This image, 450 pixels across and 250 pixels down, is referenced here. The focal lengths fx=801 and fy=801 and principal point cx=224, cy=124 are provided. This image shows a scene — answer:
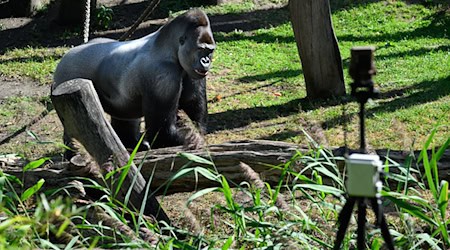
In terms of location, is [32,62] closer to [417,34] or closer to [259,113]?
[259,113]

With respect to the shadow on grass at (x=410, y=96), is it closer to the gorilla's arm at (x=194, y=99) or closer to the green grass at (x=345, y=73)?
the green grass at (x=345, y=73)

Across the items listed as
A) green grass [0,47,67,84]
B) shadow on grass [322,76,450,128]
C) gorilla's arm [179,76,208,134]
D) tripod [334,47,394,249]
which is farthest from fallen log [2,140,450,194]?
green grass [0,47,67,84]

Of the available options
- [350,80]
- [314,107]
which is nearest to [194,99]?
[314,107]

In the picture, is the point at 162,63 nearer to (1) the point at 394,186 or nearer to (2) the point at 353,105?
(1) the point at 394,186

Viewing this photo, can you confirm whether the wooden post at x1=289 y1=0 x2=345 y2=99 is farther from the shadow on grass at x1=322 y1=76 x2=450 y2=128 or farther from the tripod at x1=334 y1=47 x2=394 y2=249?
the tripod at x1=334 y1=47 x2=394 y2=249

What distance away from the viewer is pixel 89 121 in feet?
11.3

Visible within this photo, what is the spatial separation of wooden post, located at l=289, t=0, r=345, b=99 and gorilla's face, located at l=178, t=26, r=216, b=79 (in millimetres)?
2183

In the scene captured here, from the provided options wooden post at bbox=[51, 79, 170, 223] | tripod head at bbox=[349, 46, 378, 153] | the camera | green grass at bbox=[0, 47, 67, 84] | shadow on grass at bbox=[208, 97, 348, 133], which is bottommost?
shadow on grass at bbox=[208, 97, 348, 133]

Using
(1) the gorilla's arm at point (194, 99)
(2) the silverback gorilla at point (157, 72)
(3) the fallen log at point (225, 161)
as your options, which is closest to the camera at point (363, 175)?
(3) the fallen log at point (225, 161)

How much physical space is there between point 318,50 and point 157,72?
7.83 ft

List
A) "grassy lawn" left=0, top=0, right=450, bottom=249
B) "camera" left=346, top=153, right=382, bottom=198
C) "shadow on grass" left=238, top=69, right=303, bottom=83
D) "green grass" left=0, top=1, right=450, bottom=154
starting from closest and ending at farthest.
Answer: "camera" left=346, top=153, right=382, bottom=198 < "grassy lawn" left=0, top=0, right=450, bottom=249 < "green grass" left=0, top=1, right=450, bottom=154 < "shadow on grass" left=238, top=69, right=303, bottom=83

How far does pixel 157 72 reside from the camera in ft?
15.8

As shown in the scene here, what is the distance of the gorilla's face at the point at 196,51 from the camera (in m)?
4.71

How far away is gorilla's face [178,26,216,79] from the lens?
4.71 metres
